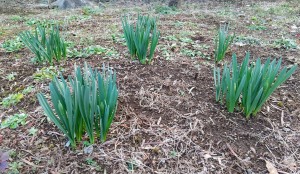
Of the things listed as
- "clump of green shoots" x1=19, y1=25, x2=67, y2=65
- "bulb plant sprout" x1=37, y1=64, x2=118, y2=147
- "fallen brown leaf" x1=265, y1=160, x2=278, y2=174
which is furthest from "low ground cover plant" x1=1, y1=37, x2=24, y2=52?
"fallen brown leaf" x1=265, y1=160, x2=278, y2=174

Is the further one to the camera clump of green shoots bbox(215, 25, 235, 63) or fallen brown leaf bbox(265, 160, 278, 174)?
clump of green shoots bbox(215, 25, 235, 63)

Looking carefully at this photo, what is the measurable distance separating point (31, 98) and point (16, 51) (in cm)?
137

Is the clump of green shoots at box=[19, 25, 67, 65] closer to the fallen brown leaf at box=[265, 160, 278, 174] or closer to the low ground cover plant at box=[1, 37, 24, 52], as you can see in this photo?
the low ground cover plant at box=[1, 37, 24, 52]

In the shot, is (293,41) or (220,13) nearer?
(293,41)

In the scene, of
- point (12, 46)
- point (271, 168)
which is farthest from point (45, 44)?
point (271, 168)

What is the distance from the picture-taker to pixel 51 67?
2.51 meters

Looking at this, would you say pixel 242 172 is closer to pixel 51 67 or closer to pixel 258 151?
pixel 258 151

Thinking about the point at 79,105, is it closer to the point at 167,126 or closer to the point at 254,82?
the point at 167,126

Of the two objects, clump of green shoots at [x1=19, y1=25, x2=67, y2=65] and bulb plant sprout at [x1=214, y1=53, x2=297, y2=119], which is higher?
clump of green shoots at [x1=19, y1=25, x2=67, y2=65]

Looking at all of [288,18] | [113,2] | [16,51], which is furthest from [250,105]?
[113,2]

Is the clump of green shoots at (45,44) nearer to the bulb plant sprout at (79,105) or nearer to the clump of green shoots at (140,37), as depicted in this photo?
the clump of green shoots at (140,37)

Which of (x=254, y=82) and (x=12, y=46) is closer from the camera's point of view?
(x=254, y=82)

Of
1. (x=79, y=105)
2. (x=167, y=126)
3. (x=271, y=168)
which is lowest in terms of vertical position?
(x=271, y=168)

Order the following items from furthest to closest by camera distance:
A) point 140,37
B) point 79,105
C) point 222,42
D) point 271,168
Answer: point 222,42
point 140,37
point 271,168
point 79,105
